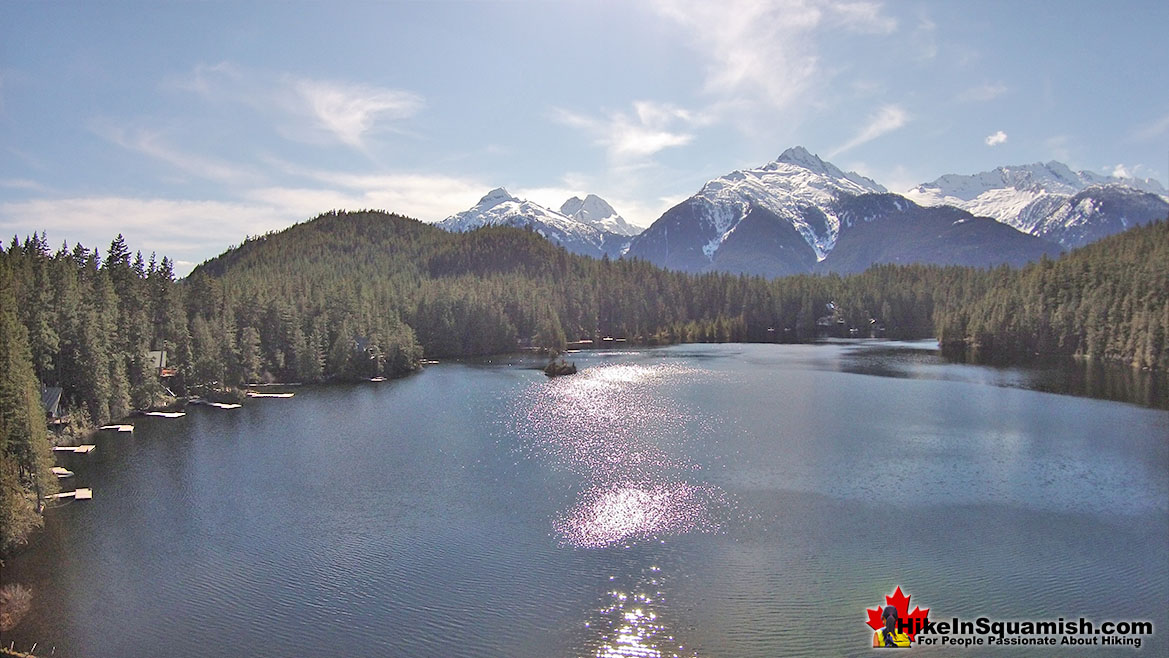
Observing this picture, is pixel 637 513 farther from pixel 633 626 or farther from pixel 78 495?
pixel 78 495

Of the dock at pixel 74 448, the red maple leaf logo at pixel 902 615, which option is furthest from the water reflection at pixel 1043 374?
the dock at pixel 74 448

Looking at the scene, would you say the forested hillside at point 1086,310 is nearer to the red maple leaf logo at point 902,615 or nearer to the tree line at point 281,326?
the tree line at point 281,326

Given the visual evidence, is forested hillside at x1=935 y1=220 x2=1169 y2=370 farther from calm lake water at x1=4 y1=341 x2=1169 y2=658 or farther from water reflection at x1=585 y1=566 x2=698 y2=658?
water reflection at x1=585 y1=566 x2=698 y2=658

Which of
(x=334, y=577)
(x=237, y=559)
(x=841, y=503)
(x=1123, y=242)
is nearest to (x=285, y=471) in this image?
(x=237, y=559)

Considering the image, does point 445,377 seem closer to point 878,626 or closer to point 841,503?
point 841,503

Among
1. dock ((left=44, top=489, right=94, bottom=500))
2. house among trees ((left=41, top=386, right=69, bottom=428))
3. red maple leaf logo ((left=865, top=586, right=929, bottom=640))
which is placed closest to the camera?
red maple leaf logo ((left=865, top=586, right=929, bottom=640))

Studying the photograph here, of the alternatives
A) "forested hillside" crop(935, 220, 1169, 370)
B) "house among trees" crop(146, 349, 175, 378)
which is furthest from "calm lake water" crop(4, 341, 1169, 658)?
"forested hillside" crop(935, 220, 1169, 370)
